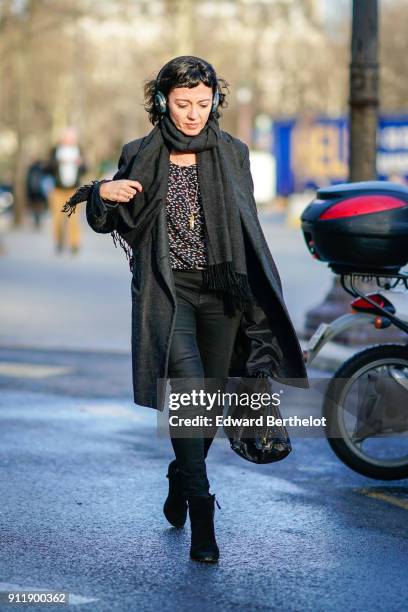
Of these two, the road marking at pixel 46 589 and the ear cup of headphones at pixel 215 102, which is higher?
the ear cup of headphones at pixel 215 102

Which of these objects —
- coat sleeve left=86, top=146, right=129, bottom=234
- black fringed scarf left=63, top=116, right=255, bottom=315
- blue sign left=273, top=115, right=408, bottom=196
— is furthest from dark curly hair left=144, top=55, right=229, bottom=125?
blue sign left=273, top=115, right=408, bottom=196

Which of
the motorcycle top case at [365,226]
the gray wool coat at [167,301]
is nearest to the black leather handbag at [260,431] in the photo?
the gray wool coat at [167,301]

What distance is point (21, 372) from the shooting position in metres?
10.6

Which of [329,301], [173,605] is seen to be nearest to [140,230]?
[173,605]

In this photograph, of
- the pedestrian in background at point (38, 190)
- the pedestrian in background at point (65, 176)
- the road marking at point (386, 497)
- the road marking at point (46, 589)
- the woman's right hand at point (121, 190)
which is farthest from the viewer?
the pedestrian in background at point (38, 190)

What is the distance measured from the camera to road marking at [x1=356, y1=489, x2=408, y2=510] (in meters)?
6.51

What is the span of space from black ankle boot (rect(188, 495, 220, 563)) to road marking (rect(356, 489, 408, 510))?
4.02 feet

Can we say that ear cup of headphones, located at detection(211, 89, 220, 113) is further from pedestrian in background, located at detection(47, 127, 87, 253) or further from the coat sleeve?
pedestrian in background, located at detection(47, 127, 87, 253)

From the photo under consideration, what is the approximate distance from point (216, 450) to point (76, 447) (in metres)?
0.71

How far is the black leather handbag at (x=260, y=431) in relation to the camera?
5.67 metres

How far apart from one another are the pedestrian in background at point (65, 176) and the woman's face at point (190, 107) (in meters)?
16.8

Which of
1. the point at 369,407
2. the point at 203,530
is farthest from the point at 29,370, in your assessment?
the point at 203,530

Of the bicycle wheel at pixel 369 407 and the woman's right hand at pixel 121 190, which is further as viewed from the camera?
the bicycle wheel at pixel 369 407

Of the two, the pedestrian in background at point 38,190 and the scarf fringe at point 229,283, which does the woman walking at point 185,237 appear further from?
the pedestrian in background at point 38,190
